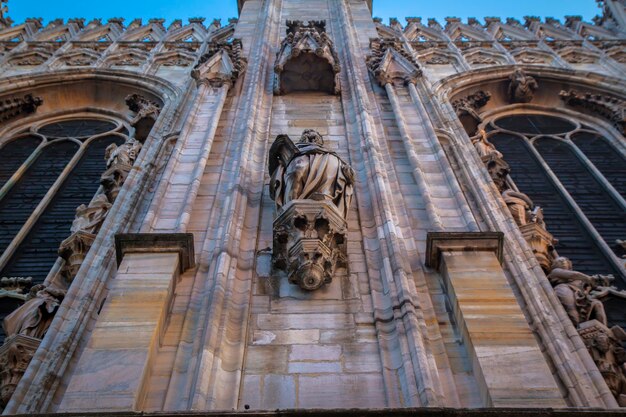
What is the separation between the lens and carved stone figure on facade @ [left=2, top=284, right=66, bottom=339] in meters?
8.36

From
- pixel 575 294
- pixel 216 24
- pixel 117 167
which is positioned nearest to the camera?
pixel 575 294

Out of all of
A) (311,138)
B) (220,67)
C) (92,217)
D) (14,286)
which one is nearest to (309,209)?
(311,138)

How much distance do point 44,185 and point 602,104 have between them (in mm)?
12424

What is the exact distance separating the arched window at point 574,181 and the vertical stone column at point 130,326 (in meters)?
5.60

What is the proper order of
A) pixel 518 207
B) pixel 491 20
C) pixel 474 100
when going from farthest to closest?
1. pixel 491 20
2. pixel 474 100
3. pixel 518 207

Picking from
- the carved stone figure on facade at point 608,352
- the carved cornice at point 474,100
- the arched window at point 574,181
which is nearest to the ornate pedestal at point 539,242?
the arched window at point 574,181

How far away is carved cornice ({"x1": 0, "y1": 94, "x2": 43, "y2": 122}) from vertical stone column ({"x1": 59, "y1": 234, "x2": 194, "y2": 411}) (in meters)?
11.7

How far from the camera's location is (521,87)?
762 inches

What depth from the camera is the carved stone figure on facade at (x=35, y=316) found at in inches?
329

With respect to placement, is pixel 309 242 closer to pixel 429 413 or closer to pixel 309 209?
pixel 309 209

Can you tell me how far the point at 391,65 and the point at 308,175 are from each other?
6.24 meters

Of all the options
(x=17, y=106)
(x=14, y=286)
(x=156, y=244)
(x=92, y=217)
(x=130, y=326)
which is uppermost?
(x=17, y=106)

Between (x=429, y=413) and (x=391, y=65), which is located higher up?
(x=391, y=65)

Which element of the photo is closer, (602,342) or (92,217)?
(602,342)
